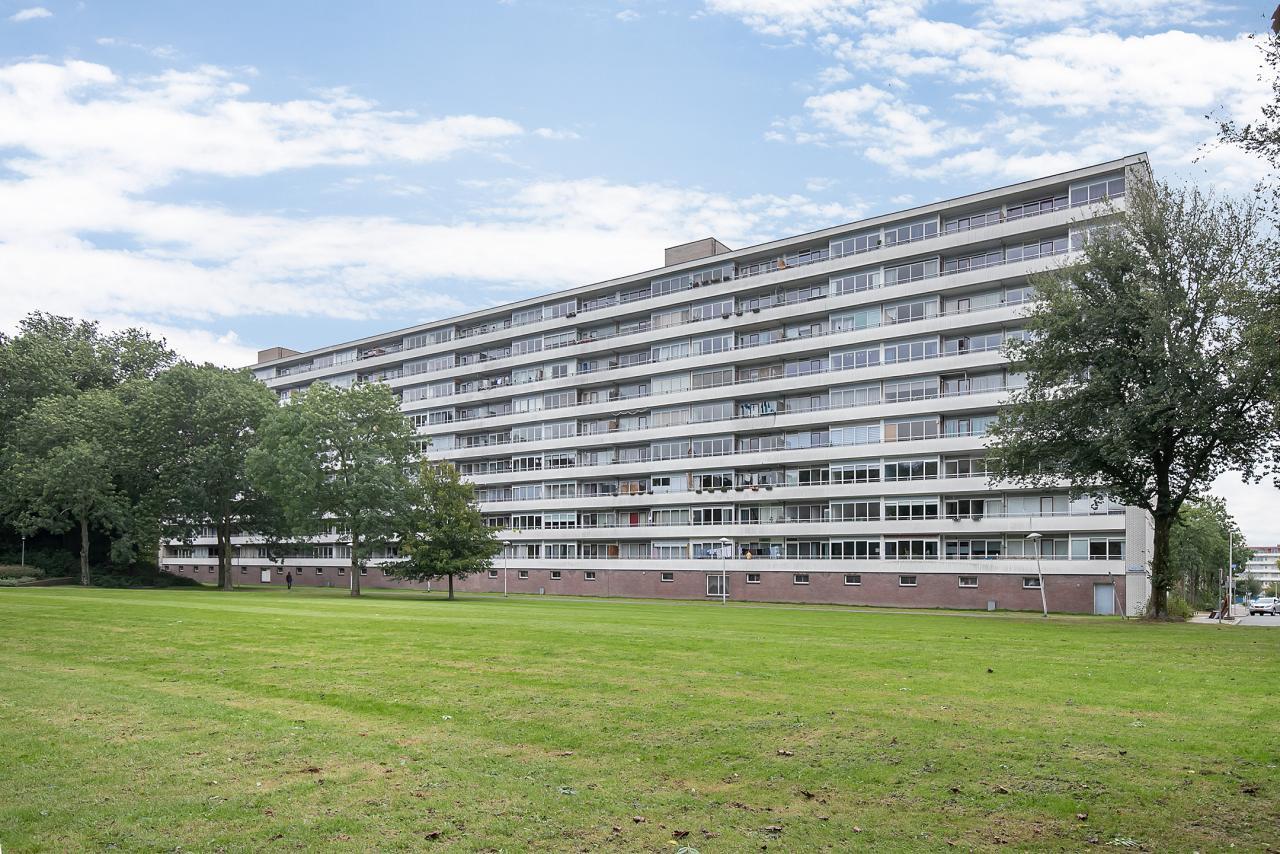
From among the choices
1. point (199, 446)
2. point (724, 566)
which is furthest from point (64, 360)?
point (724, 566)

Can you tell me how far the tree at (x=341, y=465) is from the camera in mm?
74625

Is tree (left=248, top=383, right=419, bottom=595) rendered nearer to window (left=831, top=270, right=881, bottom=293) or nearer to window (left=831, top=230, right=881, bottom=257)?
window (left=831, top=270, right=881, bottom=293)

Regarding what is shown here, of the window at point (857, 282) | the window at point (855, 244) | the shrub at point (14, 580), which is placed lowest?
the shrub at point (14, 580)

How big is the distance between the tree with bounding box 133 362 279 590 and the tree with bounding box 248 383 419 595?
4.62 meters

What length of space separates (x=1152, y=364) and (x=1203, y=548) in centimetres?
7943

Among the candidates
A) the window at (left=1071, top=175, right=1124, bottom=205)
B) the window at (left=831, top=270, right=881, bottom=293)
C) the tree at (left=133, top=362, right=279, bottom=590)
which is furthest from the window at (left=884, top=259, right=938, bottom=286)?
the tree at (left=133, top=362, right=279, bottom=590)

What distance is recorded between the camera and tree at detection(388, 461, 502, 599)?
6975 centimetres

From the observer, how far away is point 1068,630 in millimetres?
38375

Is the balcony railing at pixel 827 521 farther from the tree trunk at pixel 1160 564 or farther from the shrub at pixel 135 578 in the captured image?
the shrub at pixel 135 578

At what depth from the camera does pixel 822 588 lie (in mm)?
82500

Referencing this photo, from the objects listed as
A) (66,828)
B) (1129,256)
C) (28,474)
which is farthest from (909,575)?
(66,828)

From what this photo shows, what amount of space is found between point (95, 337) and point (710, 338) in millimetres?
60066

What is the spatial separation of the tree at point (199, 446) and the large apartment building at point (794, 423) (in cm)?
2421

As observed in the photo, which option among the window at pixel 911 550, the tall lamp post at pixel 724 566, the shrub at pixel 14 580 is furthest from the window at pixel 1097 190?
the shrub at pixel 14 580
